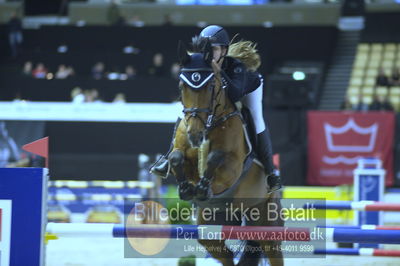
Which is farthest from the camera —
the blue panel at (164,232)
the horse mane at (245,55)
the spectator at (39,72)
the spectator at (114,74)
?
the spectator at (39,72)

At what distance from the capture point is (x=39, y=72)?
1372cm

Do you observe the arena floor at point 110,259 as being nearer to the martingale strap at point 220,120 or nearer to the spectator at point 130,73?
the martingale strap at point 220,120

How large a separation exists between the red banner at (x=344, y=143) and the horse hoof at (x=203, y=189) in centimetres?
863

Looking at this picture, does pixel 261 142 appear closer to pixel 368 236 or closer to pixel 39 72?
pixel 368 236

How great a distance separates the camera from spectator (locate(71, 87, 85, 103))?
39.5ft

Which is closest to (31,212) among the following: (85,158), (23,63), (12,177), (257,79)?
(12,177)

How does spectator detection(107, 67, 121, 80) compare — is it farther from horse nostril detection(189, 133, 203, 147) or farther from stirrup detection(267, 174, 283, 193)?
horse nostril detection(189, 133, 203, 147)

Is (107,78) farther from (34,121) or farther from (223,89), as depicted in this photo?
(223,89)

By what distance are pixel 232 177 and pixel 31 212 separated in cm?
123

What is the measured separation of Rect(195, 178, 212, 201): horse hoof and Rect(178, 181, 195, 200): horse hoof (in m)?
A: 0.03

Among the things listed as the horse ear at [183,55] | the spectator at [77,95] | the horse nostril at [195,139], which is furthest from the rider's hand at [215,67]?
the spectator at [77,95]

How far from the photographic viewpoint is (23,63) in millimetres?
14992

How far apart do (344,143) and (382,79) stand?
2515 millimetres

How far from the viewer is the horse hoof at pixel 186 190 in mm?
4000
